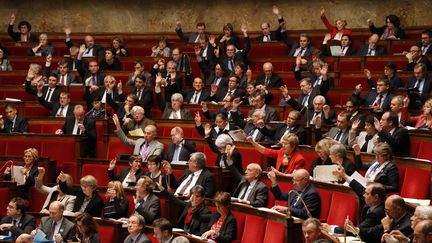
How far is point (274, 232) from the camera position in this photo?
3.04 meters

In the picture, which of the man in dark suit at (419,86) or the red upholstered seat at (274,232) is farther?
the man in dark suit at (419,86)

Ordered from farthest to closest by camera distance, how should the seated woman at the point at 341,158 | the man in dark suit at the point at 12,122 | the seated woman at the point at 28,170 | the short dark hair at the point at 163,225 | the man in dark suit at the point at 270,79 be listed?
the man in dark suit at the point at 270,79 → the man in dark suit at the point at 12,122 → the seated woman at the point at 28,170 → the seated woman at the point at 341,158 → the short dark hair at the point at 163,225

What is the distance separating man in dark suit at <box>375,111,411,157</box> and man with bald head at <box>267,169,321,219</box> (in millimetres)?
528

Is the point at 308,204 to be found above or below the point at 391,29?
below

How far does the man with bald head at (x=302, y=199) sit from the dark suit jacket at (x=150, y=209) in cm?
52

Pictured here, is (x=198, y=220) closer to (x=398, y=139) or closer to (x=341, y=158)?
(x=341, y=158)

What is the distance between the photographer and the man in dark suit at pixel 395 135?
12.1ft

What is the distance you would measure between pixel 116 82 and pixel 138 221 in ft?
7.43

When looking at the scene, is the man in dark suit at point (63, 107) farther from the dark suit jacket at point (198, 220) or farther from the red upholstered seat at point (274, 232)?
the red upholstered seat at point (274, 232)

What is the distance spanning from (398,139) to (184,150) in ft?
3.29

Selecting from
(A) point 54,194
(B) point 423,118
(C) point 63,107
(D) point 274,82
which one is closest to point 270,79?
(D) point 274,82

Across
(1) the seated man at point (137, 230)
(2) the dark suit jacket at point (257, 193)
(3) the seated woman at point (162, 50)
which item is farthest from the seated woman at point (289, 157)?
(3) the seated woman at point (162, 50)

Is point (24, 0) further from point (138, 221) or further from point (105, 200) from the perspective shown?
point (138, 221)

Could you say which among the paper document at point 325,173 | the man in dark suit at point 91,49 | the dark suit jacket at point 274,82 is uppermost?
the man in dark suit at point 91,49
